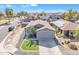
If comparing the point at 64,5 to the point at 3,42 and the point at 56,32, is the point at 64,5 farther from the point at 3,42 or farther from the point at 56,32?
the point at 3,42

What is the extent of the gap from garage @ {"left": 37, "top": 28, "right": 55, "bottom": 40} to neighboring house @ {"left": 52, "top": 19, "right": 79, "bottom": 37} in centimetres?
9

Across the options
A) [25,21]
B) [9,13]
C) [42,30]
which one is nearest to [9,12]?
[9,13]

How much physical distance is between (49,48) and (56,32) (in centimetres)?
19

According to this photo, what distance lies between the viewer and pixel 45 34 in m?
1.81

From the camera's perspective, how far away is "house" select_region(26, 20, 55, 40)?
1811mm

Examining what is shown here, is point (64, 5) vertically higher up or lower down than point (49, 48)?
higher up

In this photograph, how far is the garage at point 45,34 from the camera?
1809mm

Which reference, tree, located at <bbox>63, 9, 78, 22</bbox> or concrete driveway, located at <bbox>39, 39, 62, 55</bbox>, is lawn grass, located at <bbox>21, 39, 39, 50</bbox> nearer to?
concrete driveway, located at <bbox>39, 39, 62, 55</bbox>

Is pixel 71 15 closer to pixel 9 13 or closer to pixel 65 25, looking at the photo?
pixel 65 25

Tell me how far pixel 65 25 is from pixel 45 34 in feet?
0.79

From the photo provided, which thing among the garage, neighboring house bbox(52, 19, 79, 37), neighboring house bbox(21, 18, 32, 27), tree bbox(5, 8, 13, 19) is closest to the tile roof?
neighboring house bbox(52, 19, 79, 37)

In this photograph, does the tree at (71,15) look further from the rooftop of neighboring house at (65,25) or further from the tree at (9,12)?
the tree at (9,12)
